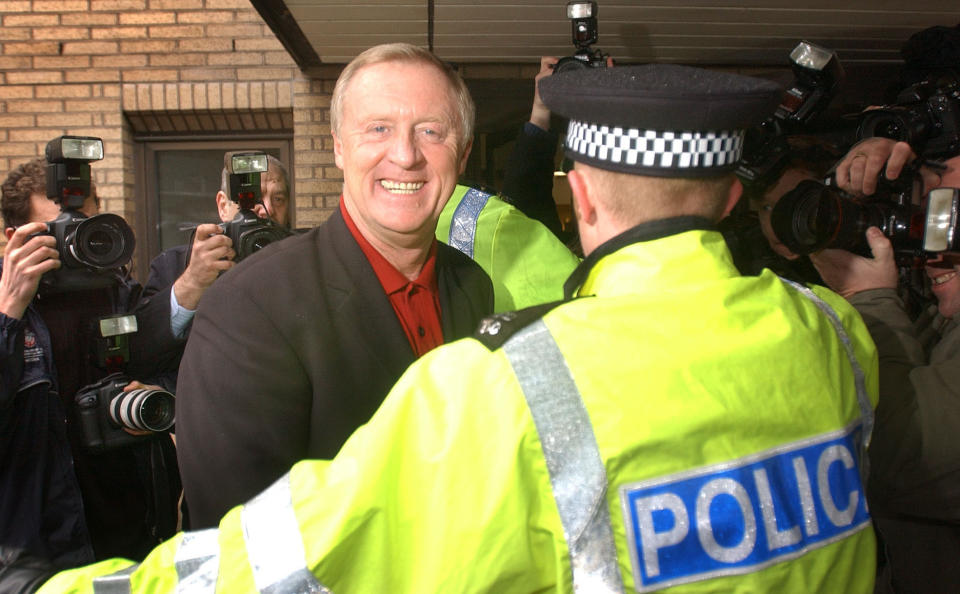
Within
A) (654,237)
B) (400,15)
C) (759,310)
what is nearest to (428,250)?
(654,237)

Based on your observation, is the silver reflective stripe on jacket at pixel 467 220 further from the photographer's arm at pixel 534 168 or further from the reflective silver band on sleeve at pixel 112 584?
the reflective silver band on sleeve at pixel 112 584

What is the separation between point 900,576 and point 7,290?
8.58ft

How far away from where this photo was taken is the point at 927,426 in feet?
5.39

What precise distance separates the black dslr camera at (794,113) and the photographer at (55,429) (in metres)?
2.10

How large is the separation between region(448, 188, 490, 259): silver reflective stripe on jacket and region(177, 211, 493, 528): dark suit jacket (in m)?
0.58

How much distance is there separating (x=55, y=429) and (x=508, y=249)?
5.12 feet

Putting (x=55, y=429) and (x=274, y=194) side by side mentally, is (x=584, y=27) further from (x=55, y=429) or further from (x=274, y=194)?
(x=55, y=429)

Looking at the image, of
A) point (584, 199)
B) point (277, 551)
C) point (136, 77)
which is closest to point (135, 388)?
point (277, 551)

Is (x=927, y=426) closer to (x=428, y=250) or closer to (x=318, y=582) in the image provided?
(x=428, y=250)

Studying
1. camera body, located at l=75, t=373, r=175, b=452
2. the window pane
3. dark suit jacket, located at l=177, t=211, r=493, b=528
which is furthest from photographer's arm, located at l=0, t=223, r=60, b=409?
the window pane

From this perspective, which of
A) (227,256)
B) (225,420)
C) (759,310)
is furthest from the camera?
(227,256)

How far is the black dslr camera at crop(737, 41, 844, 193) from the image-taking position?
7.13ft

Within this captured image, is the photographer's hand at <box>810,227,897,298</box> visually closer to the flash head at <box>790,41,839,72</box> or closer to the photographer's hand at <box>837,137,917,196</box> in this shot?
the photographer's hand at <box>837,137,917,196</box>

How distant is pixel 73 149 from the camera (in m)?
2.46
